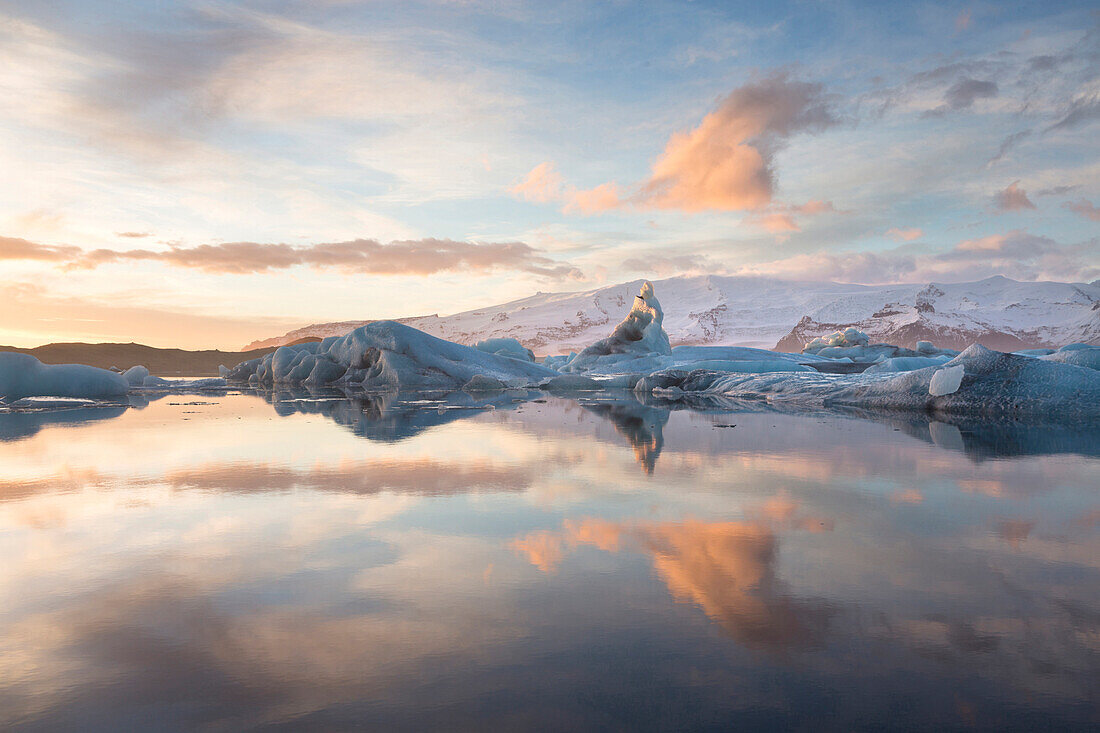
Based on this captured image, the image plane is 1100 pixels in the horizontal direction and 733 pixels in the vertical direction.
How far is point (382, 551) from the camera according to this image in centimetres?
272

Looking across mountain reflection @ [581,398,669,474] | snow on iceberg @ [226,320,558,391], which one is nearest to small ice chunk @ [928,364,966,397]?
mountain reflection @ [581,398,669,474]

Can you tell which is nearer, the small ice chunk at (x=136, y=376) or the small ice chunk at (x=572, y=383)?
the small ice chunk at (x=572, y=383)

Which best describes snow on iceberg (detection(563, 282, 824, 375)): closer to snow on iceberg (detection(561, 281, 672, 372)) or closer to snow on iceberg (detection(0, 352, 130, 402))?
snow on iceberg (detection(561, 281, 672, 372))

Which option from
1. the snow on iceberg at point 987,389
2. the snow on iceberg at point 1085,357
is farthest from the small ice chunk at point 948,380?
the snow on iceberg at point 1085,357

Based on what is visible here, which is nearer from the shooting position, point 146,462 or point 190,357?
point 146,462

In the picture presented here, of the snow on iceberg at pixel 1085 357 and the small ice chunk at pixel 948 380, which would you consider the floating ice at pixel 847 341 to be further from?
the small ice chunk at pixel 948 380

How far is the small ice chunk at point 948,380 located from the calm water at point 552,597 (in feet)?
18.3

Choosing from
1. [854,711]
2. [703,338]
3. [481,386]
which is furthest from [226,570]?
[703,338]

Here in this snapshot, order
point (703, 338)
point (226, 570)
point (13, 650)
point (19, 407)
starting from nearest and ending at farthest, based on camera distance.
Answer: point (13, 650)
point (226, 570)
point (19, 407)
point (703, 338)

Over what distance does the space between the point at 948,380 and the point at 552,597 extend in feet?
33.7

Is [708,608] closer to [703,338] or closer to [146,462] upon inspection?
[146,462]

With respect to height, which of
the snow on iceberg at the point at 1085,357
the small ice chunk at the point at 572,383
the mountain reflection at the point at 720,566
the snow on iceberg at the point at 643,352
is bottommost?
the mountain reflection at the point at 720,566

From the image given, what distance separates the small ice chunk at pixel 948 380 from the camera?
389 inches

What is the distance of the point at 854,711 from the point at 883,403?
11.0 metres
